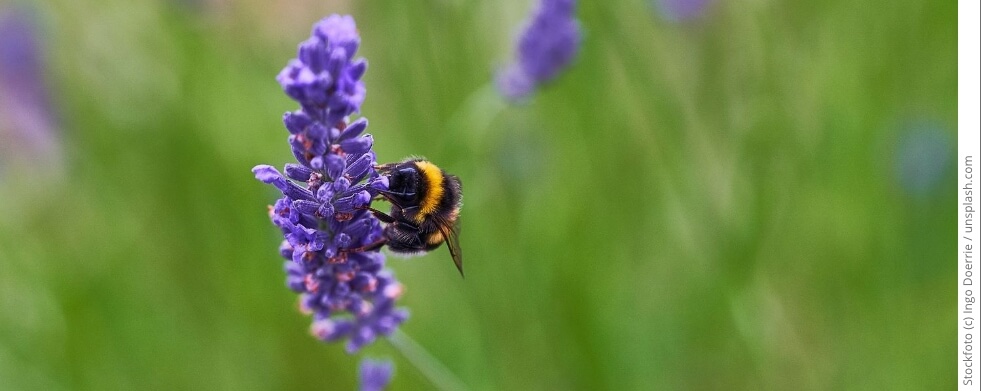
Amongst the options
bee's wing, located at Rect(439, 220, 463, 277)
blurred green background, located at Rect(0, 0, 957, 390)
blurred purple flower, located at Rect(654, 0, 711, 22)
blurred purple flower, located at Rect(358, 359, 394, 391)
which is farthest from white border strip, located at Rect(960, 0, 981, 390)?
blurred purple flower, located at Rect(358, 359, 394, 391)

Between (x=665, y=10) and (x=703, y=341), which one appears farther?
(x=665, y=10)

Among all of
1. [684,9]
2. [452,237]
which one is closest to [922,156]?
[684,9]

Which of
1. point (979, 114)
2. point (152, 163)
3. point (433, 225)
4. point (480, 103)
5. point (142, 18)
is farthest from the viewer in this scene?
point (152, 163)

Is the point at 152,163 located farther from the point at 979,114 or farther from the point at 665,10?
the point at 979,114

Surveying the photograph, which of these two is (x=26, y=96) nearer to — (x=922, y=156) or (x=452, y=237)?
(x=452, y=237)

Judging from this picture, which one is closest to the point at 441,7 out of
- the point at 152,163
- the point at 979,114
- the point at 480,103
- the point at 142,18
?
the point at 480,103

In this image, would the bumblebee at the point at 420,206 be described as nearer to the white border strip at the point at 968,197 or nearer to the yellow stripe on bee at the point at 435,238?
the yellow stripe on bee at the point at 435,238
